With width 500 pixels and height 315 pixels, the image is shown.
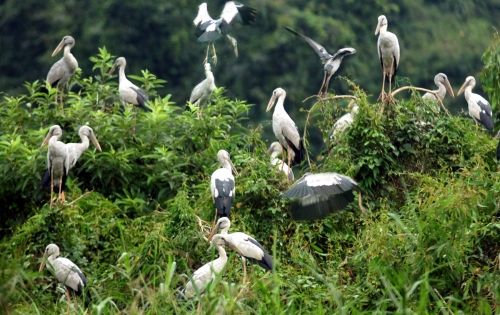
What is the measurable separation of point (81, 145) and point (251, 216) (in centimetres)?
187

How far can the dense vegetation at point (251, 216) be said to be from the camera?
6.18m

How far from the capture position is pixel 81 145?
920cm

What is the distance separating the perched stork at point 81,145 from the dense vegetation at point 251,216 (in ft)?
0.70

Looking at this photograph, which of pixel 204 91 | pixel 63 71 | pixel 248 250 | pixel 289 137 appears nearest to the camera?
pixel 248 250

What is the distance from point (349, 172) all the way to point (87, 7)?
1149cm

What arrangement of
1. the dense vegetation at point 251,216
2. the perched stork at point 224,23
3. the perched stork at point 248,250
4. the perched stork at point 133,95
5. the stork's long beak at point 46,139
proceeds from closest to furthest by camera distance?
the dense vegetation at point 251,216
the perched stork at point 248,250
the stork's long beak at point 46,139
the perched stork at point 133,95
the perched stork at point 224,23

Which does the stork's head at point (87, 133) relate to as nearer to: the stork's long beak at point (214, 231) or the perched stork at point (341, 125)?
the perched stork at point (341, 125)

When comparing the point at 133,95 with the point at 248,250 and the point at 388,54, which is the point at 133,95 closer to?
the point at 388,54

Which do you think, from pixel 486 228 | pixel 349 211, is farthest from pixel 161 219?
pixel 486 228

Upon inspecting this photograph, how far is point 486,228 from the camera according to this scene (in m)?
6.39

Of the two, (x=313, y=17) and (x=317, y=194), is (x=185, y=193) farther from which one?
(x=313, y=17)

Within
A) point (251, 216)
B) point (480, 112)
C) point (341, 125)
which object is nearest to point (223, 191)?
point (251, 216)

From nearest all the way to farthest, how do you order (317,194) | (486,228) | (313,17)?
(486,228)
(317,194)
(313,17)

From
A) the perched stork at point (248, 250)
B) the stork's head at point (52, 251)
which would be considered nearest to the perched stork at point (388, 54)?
the perched stork at point (248, 250)
